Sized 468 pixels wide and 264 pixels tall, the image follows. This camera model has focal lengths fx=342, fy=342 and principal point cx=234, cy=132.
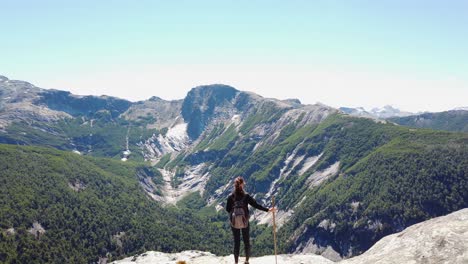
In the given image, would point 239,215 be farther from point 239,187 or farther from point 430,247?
point 430,247

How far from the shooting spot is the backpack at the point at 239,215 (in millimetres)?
23516

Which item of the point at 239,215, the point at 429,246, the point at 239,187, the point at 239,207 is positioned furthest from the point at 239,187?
the point at 429,246

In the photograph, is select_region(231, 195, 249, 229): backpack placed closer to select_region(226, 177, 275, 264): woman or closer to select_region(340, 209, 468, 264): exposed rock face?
select_region(226, 177, 275, 264): woman

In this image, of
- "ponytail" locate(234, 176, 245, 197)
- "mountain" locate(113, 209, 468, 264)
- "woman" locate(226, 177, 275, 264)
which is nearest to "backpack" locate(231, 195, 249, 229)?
"woman" locate(226, 177, 275, 264)

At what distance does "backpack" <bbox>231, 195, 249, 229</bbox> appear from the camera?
23.5 metres

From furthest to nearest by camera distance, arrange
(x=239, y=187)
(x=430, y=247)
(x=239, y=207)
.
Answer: (x=239, y=207) → (x=239, y=187) → (x=430, y=247)

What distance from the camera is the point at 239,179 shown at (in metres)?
23.5

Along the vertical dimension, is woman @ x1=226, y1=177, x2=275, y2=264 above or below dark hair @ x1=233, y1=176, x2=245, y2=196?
below

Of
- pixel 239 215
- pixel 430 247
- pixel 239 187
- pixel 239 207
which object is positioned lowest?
pixel 430 247

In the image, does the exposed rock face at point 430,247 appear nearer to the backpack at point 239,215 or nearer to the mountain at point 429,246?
the mountain at point 429,246

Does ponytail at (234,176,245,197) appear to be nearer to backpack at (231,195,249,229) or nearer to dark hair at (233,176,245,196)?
dark hair at (233,176,245,196)

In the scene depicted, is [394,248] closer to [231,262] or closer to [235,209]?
[235,209]

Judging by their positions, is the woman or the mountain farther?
the woman

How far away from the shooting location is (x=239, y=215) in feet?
77.4
